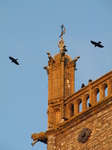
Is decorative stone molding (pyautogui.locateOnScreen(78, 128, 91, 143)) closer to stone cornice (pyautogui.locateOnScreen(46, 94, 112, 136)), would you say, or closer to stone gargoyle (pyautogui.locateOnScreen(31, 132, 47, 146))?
stone cornice (pyautogui.locateOnScreen(46, 94, 112, 136))

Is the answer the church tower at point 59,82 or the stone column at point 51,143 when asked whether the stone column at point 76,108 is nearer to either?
the church tower at point 59,82

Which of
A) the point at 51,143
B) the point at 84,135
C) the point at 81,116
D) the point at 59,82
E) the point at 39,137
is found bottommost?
the point at 84,135

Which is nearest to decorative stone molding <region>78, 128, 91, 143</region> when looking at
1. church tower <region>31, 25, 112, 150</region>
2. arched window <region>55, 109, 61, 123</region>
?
church tower <region>31, 25, 112, 150</region>

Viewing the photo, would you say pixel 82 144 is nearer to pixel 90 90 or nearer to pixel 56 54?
pixel 90 90

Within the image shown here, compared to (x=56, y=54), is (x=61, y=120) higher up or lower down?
lower down

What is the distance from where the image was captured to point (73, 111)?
4372 centimetres

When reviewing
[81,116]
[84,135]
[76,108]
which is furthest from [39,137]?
[84,135]

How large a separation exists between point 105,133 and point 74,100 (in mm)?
3144

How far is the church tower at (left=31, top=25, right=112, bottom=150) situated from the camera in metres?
41.4

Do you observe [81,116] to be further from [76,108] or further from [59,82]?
[59,82]

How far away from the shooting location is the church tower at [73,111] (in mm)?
41438

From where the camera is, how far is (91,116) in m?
42.0

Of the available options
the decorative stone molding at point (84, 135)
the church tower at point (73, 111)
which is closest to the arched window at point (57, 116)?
the church tower at point (73, 111)

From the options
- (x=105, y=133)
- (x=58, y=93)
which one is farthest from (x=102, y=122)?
(x=58, y=93)
